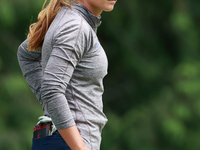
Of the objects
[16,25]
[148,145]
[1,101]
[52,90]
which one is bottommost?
[148,145]

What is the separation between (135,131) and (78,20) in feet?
11.9

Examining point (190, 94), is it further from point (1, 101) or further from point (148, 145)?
point (1, 101)

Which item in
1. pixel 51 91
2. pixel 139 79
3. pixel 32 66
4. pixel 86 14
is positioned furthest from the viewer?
pixel 139 79

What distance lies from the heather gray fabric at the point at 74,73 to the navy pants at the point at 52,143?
0.06m

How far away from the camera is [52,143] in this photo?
1139 millimetres

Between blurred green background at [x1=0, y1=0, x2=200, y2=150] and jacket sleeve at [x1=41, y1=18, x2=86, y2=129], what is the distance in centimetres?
295

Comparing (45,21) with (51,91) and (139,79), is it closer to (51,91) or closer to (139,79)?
(51,91)

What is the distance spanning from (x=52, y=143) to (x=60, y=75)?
21 centimetres

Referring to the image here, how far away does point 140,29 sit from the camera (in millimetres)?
4727

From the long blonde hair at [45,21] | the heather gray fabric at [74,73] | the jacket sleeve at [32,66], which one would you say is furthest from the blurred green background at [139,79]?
the heather gray fabric at [74,73]

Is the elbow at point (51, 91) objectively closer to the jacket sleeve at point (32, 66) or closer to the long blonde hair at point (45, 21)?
the long blonde hair at point (45, 21)

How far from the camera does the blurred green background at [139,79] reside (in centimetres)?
413

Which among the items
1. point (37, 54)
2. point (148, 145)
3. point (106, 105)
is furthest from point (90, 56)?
point (106, 105)

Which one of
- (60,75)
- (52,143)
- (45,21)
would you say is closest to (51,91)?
(60,75)
